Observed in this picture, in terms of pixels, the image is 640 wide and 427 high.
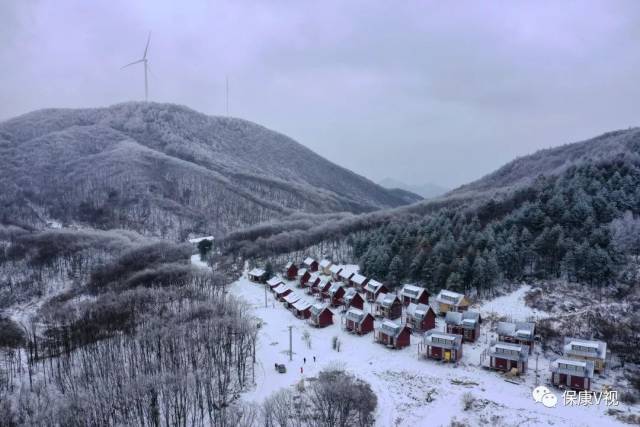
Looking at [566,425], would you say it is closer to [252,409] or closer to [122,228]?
[252,409]

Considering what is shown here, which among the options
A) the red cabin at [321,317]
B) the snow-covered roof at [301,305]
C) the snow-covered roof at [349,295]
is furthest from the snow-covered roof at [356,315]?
the snow-covered roof at [301,305]

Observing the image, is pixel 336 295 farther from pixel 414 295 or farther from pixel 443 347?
pixel 443 347

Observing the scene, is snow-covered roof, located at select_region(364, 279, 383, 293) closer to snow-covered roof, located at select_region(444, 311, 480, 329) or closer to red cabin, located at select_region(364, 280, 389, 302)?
red cabin, located at select_region(364, 280, 389, 302)

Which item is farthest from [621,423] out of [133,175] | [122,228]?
[133,175]

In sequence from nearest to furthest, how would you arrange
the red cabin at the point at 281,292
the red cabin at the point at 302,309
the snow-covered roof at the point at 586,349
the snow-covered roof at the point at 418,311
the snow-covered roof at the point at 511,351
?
the snow-covered roof at the point at 586,349
the snow-covered roof at the point at 511,351
the snow-covered roof at the point at 418,311
the red cabin at the point at 302,309
the red cabin at the point at 281,292

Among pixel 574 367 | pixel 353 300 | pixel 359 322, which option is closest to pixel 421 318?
pixel 359 322

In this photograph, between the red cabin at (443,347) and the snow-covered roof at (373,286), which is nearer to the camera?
the red cabin at (443,347)

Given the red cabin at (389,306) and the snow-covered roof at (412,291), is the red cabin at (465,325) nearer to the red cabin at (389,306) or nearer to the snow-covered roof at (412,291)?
the red cabin at (389,306)
